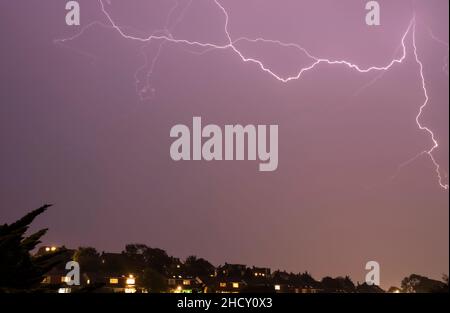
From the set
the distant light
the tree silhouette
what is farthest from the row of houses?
the tree silhouette

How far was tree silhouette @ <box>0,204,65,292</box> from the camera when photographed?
2.59 meters

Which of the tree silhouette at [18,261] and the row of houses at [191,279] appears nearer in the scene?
the tree silhouette at [18,261]

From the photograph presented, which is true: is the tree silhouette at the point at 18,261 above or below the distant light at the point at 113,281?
below

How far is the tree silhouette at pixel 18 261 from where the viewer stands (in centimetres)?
259

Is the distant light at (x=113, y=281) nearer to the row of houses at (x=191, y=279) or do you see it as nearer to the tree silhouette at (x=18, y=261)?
the row of houses at (x=191, y=279)

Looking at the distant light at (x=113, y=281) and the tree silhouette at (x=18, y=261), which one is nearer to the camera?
the tree silhouette at (x=18, y=261)

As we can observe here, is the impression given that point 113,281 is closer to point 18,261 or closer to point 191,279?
point 191,279

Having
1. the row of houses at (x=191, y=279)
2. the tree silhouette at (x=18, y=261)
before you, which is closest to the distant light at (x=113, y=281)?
the row of houses at (x=191, y=279)

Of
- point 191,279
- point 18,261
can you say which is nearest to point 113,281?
point 191,279

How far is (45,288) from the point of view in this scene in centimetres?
273

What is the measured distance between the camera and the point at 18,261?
2.67 metres

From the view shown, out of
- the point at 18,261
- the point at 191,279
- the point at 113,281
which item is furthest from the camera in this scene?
the point at 191,279
